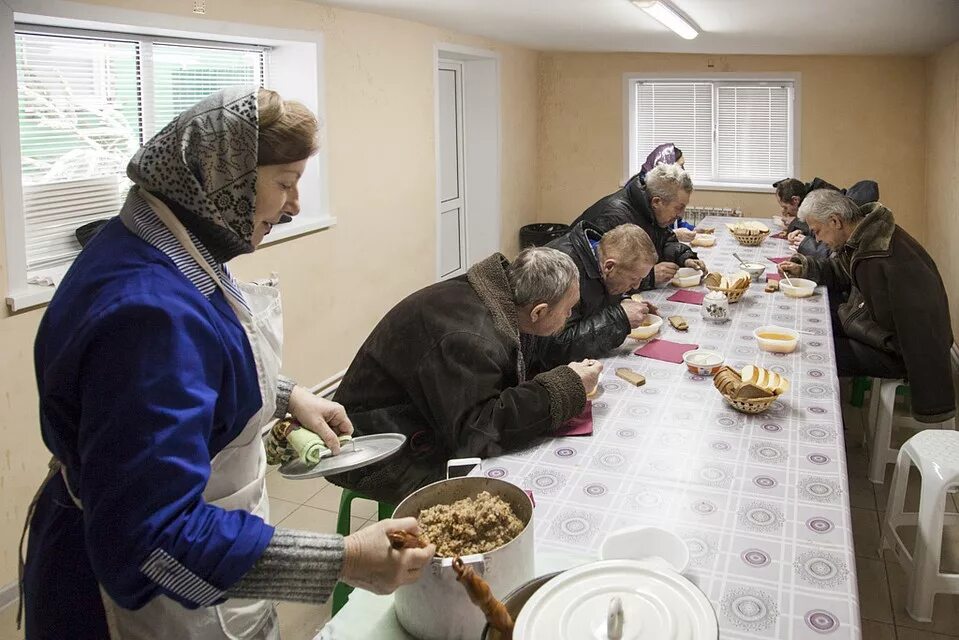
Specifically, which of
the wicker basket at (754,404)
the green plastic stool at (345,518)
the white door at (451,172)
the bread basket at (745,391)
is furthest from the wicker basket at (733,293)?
the white door at (451,172)

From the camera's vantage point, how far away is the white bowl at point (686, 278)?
12.2 ft

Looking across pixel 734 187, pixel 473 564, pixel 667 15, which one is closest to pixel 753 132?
pixel 734 187

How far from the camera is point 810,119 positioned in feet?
22.9

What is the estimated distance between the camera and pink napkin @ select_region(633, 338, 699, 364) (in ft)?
8.86

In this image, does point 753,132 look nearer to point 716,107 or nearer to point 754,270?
point 716,107

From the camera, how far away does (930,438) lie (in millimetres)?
2689

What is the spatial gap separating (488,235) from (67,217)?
4242mm

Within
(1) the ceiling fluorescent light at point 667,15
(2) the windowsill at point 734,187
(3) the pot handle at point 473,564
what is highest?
(1) the ceiling fluorescent light at point 667,15

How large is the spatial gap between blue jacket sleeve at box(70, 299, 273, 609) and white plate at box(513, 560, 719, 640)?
1.28ft

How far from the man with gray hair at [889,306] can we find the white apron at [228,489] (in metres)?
2.74

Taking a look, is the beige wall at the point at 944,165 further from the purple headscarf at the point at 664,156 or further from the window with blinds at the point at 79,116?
the window with blinds at the point at 79,116

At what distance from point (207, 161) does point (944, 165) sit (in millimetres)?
5895

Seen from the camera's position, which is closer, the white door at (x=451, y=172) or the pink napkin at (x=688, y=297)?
the pink napkin at (x=688, y=297)

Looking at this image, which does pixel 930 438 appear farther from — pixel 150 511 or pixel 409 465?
pixel 150 511
